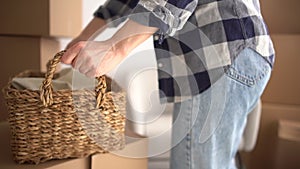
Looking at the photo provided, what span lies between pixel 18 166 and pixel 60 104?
0.38 ft

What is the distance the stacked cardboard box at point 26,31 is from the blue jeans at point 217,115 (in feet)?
1.44

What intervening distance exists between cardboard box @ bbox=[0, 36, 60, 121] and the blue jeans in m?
0.46

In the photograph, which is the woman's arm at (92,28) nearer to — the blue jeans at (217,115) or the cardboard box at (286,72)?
the blue jeans at (217,115)

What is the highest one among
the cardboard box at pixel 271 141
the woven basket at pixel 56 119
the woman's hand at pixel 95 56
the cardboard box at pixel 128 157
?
the woman's hand at pixel 95 56

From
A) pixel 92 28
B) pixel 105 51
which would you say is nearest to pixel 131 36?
pixel 105 51

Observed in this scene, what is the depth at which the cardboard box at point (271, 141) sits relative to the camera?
1.20 m

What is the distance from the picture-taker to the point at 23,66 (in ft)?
3.01

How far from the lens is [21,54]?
2.98 feet

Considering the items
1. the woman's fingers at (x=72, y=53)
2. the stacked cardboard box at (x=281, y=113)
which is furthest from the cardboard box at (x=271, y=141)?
the woman's fingers at (x=72, y=53)

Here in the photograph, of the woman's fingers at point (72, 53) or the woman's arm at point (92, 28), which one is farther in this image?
the woman's arm at point (92, 28)

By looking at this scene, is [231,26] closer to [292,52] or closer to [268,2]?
[292,52]

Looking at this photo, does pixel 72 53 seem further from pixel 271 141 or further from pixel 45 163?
pixel 271 141

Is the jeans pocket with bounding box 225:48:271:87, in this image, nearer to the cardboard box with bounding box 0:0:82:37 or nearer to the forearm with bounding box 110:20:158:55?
the forearm with bounding box 110:20:158:55

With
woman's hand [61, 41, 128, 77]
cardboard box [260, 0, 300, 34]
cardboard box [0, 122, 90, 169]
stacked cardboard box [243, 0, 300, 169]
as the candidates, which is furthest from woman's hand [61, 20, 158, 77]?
cardboard box [260, 0, 300, 34]
